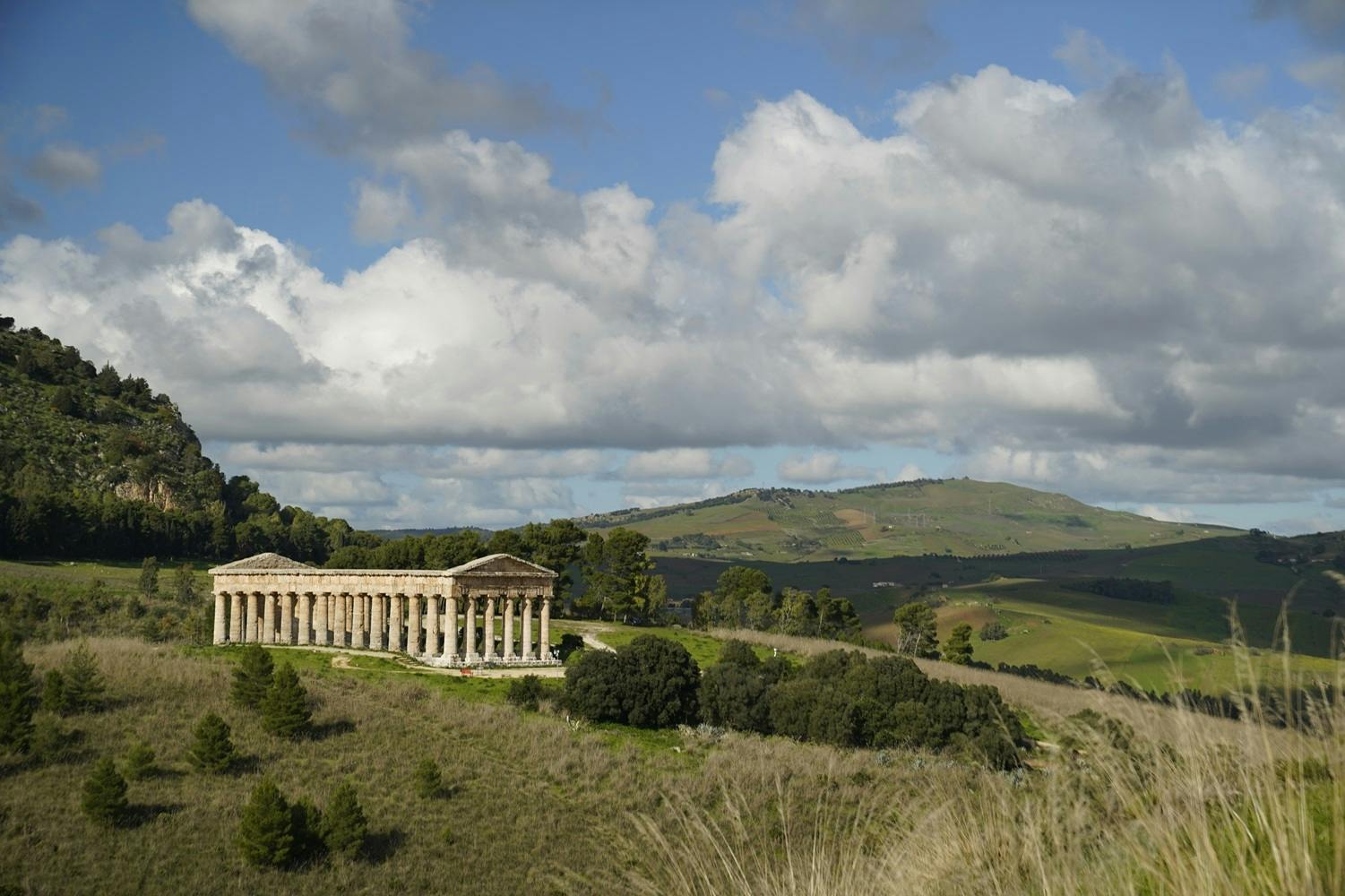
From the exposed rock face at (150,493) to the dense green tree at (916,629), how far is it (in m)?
75.1

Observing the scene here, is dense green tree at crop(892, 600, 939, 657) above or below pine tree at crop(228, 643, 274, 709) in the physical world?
below

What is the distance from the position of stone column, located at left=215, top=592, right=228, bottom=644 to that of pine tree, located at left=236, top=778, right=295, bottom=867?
4236 centimetres

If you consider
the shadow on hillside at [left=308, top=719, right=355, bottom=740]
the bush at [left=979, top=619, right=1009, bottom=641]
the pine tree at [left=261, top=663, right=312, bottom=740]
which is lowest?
the bush at [left=979, top=619, right=1009, bottom=641]

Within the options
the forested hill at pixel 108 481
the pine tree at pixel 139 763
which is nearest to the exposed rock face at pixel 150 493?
the forested hill at pixel 108 481

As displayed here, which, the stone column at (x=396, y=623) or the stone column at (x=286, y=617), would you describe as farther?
the stone column at (x=286, y=617)

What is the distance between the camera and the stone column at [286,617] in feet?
231

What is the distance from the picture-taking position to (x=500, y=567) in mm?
63125

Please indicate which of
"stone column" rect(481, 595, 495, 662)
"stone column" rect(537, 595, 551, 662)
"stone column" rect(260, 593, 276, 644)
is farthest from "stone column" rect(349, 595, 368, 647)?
"stone column" rect(537, 595, 551, 662)

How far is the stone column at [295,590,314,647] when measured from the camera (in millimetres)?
69188

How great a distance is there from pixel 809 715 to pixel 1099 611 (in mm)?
114127

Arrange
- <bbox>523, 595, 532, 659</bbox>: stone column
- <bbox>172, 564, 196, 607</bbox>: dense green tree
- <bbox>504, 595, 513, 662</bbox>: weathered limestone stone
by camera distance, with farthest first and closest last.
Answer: <bbox>172, 564, 196, 607</bbox>: dense green tree → <bbox>523, 595, 532, 659</bbox>: stone column → <bbox>504, 595, 513, 662</bbox>: weathered limestone stone

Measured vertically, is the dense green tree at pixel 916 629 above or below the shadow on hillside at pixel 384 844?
above

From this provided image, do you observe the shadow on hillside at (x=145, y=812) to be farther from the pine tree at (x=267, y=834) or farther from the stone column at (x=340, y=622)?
the stone column at (x=340, y=622)

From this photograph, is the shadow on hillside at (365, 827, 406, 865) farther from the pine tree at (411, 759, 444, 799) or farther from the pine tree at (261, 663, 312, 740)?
the pine tree at (261, 663, 312, 740)
